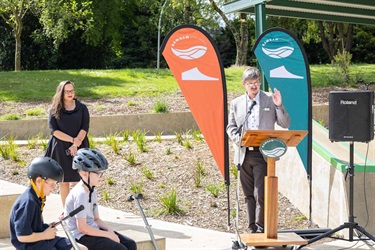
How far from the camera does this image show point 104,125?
15188 millimetres

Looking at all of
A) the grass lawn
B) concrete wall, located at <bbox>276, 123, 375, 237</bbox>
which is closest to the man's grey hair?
concrete wall, located at <bbox>276, 123, 375, 237</bbox>

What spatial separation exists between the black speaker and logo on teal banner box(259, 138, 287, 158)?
1143mm

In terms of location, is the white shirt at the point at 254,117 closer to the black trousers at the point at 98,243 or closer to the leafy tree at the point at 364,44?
the black trousers at the point at 98,243

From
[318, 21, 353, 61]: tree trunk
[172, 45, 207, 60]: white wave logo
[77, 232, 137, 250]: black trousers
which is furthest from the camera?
[318, 21, 353, 61]: tree trunk

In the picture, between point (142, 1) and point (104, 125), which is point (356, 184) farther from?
point (142, 1)

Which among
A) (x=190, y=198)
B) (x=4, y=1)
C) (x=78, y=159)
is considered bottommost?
(x=190, y=198)

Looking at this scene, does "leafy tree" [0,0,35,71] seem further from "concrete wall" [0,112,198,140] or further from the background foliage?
"concrete wall" [0,112,198,140]

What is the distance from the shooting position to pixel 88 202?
5.71 meters

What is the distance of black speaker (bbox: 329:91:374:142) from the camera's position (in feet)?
24.3

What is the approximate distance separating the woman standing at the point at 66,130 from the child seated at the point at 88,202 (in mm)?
2385

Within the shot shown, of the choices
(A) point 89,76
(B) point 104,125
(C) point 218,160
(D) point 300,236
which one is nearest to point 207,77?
(C) point 218,160

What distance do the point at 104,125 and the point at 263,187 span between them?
8.14 meters

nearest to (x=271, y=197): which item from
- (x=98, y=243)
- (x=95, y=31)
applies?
(x=98, y=243)

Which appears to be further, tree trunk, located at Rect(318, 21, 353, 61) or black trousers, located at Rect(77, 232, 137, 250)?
tree trunk, located at Rect(318, 21, 353, 61)
